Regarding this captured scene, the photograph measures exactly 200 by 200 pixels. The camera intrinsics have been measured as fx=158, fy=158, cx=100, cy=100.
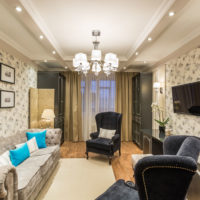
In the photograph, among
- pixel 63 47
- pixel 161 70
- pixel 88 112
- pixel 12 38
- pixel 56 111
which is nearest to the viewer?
pixel 12 38

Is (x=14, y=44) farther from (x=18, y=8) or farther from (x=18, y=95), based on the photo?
(x=18, y=8)

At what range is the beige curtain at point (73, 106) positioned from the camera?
5.52 metres

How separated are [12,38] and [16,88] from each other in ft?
3.46

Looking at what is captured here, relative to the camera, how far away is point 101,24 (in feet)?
8.68

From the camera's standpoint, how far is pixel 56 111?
4.56 meters

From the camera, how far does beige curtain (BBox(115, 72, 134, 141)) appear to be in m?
5.63

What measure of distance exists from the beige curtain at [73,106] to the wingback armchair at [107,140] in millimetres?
1455

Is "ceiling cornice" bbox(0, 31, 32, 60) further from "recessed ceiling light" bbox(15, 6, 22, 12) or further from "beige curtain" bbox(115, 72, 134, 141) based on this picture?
"beige curtain" bbox(115, 72, 134, 141)

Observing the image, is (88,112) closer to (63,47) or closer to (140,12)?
(63,47)

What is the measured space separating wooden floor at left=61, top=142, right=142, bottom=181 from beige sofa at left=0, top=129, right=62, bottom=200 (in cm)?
87

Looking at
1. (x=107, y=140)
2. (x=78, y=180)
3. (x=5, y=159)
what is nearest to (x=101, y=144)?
(x=107, y=140)

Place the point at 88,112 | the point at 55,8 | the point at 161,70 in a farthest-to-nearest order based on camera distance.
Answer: the point at 88,112 → the point at 161,70 → the point at 55,8

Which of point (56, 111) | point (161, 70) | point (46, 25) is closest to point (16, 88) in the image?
point (56, 111)

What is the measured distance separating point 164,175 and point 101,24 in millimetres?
2401
